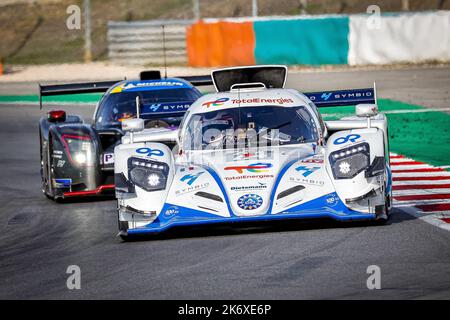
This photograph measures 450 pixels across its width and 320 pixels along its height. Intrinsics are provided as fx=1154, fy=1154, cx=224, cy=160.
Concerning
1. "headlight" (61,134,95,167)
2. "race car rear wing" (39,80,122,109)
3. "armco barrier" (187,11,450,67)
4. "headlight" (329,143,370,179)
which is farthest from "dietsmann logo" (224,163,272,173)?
"armco barrier" (187,11,450,67)

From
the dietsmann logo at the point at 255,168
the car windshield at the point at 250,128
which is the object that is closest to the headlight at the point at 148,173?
the dietsmann logo at the point at 255,168

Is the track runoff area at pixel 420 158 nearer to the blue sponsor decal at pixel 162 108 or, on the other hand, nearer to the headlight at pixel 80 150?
the blue sponsor decal at pixel 162 108

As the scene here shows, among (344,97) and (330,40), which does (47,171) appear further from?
(330,40)

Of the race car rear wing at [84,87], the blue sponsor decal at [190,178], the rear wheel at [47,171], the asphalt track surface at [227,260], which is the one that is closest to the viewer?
the asphalt track surface at [227,260]

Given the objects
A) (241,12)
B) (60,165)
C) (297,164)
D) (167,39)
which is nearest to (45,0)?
(241,12)

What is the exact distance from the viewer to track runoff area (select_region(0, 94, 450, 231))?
11.2 m

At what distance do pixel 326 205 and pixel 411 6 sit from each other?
3469 cm

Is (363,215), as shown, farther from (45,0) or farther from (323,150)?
(45,0)

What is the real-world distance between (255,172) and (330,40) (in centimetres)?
2466

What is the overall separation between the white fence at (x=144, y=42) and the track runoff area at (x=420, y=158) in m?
10.4

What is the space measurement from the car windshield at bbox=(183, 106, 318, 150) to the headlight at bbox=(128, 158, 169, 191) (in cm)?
84

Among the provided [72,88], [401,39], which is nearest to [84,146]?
[72,88]

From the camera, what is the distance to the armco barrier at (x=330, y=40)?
32.6 metres

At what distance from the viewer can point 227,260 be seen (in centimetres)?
844
